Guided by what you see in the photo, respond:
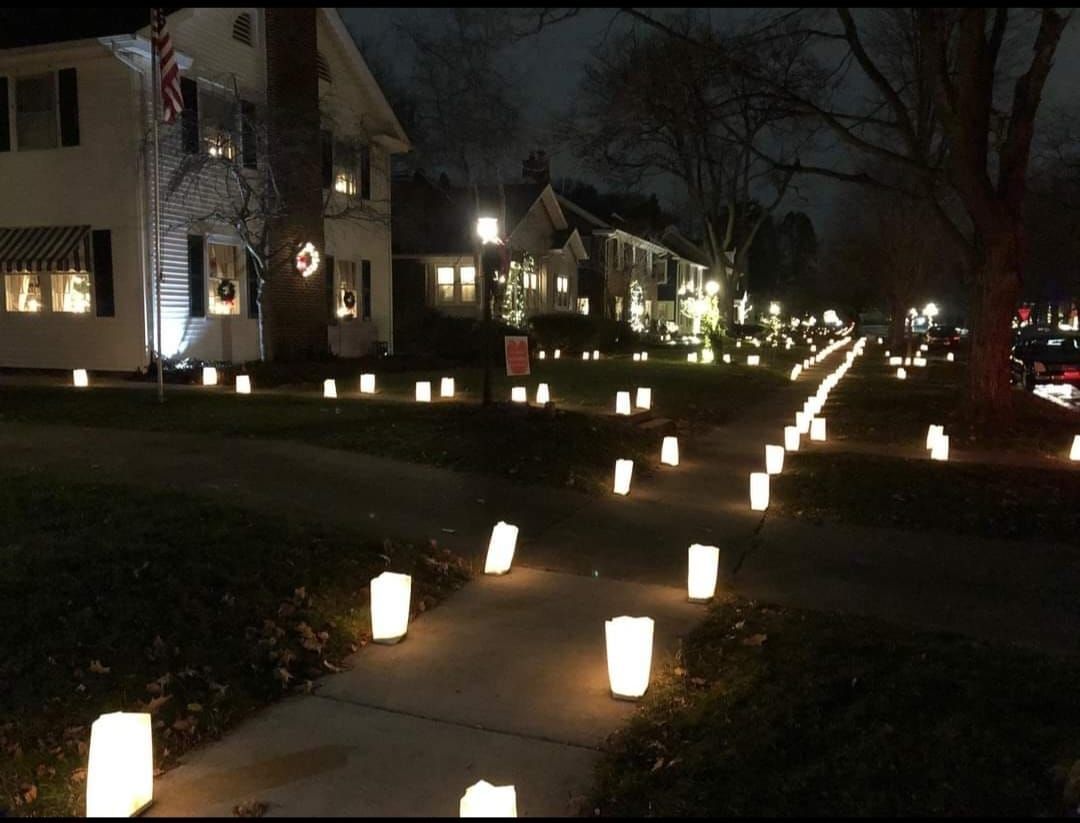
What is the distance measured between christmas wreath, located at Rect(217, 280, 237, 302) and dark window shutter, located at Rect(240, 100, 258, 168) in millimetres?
2622

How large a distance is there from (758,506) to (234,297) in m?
15.8

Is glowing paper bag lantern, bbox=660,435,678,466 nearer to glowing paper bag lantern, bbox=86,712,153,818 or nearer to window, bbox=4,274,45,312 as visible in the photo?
glowing paper bag lantern, bbox=86,712,153,818

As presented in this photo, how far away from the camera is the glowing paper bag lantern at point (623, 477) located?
1040cm

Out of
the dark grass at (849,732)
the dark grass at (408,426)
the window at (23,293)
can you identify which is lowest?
the dark grass at (849,732)

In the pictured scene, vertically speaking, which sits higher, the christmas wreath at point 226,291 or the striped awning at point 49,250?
the striped awning at point 49,250

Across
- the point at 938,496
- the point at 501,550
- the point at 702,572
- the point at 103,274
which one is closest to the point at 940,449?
the point at 938,496

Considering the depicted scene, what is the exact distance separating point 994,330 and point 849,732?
1321 cm

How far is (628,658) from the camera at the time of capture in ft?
16.5

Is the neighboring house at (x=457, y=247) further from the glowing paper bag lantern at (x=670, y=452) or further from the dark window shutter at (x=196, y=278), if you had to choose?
the glowing paper bag lantern at (x=670, y=452)

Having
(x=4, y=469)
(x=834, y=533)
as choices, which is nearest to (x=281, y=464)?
(x=4, y=469)

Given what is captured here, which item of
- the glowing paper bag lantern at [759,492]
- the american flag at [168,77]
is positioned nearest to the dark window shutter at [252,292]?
the american flag at [168,77]

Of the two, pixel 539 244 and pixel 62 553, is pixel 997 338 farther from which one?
pixel 539 244

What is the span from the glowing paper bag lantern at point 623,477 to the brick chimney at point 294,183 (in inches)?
509

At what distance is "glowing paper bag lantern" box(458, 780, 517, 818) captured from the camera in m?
3.43
